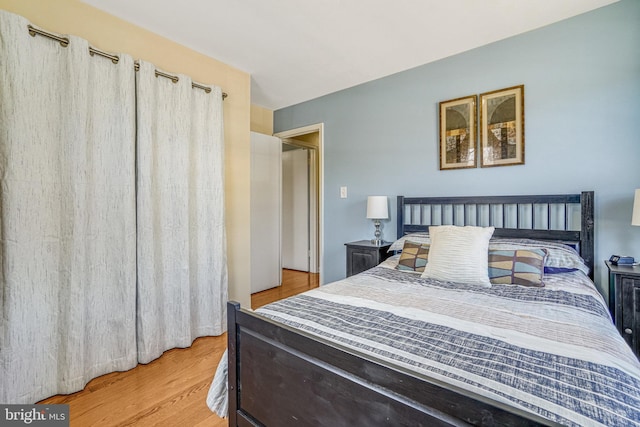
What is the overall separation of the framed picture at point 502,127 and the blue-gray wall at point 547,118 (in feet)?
0.18

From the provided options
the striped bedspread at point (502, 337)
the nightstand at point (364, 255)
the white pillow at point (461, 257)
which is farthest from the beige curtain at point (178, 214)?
the white pillow at point (461, 257)

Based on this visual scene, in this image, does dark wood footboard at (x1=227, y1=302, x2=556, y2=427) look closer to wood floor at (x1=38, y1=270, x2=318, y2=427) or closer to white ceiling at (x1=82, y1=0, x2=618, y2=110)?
wood floor at (x1=38, y1=270, x2=318, y2=427)

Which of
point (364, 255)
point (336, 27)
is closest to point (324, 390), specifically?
point (364, 255)

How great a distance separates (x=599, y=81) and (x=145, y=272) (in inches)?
138

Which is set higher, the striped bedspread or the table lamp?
the table lamp

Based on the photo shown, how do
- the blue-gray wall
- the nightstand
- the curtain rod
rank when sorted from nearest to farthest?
1. the curtain rod
2. the blue-gray wall
3. the nightstand

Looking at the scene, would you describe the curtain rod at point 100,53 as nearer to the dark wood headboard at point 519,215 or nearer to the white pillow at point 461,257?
the dark wood headboard at point 519,215

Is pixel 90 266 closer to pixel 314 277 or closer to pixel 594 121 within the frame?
pixel 314 277

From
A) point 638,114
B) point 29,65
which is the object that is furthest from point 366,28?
point 29,65

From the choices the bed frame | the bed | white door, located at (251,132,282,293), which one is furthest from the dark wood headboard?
the bed frame

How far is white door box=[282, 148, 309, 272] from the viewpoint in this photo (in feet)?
16.3

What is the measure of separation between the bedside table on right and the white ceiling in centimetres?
181

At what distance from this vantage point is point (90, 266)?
190cm

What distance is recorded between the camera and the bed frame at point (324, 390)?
64 centimetres
